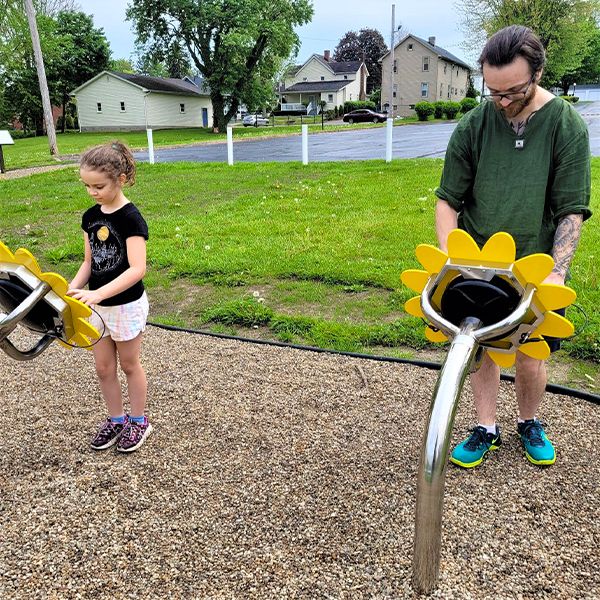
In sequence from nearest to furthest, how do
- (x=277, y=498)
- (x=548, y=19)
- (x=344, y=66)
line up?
(x=277, y=498), (x=548, y=19), (x=344, y=66)

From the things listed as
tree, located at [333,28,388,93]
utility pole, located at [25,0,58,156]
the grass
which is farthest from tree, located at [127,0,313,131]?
tree, located at [333,28,388,93]

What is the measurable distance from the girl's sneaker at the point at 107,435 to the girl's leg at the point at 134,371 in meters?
0.10

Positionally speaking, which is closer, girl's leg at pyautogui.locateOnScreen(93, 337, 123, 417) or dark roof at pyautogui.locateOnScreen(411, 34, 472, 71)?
girl's leg at pyautogui.locateOnScreen(93, 337, 123, 417)

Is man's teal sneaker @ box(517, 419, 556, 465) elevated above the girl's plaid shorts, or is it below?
below

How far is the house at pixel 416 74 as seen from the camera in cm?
5731

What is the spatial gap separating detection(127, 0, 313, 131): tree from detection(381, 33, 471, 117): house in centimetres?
2208

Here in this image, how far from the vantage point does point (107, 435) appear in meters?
2.78

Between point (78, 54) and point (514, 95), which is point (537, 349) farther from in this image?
point (78, 54)

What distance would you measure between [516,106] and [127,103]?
144 ft

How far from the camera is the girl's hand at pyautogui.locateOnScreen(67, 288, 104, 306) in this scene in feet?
6.77

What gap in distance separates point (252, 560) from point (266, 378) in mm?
1483

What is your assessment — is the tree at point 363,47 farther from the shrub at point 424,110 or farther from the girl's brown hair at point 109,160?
the girl's brown hair at point 109,160

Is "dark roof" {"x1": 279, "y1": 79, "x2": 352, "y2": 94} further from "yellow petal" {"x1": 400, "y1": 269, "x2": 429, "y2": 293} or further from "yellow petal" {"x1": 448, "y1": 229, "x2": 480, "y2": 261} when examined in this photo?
"yellow petal" {"x1": 448, "y1": 229, "x2": 480, "y2": 261}

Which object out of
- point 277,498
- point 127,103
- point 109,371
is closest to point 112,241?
point 109,371
